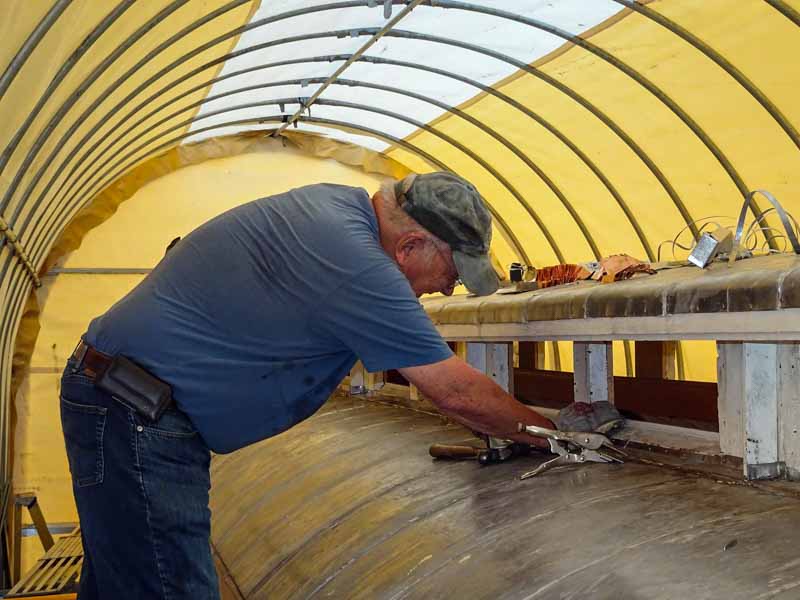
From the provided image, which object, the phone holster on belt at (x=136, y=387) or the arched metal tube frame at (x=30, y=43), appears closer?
the phone holster on belt at (x=136, y=387)

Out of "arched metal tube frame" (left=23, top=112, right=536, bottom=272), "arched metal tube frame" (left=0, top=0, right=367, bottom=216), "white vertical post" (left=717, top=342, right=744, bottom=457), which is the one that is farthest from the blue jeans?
"arched metal tube frame" (left=23, top=112, right=536, bottom=272)

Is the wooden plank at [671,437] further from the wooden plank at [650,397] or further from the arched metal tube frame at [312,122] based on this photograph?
the arched metal tube frame at [312,122]

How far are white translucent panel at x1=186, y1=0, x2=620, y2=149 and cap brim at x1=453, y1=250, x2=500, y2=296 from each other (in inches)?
268

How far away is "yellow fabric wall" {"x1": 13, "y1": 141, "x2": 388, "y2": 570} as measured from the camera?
13406 mm

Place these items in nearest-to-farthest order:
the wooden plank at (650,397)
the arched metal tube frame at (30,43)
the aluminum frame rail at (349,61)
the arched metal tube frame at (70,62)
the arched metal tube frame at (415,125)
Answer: the wooden plank at (650,397)
the arched metal tube frame at (30,43)
the arched metal tube frame at (70,62)
the aluminum frame rail at (349,61)
the arched metal tube frame at (415,125)

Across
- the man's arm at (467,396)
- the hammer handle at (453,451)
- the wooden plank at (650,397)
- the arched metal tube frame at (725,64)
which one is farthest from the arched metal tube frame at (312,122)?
the man's arm at (467,396)

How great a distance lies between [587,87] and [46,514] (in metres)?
9.28

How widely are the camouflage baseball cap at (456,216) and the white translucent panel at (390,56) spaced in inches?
268

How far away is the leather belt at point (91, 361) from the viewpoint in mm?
3055

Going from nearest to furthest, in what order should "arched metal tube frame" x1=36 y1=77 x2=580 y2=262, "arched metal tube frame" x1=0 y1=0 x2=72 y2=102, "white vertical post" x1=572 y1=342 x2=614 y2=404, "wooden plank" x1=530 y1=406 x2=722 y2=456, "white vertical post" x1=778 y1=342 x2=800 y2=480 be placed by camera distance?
"white vertical post" x1=778 y1=342 x2=800 y2=480 → "wooden plank" x1=530 y1=406 x2=722 y2=456 → "white vertical post" x1=572 y1=342 x2=614 y2=404 → "arched metal tube frame" x1=0 y1=0 x2=72 y2=102 → "arched metal tube frame" x1=36 y1=77 x2=580 y2=262

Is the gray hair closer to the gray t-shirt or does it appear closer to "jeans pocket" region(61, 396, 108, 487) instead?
the gray t-shirt

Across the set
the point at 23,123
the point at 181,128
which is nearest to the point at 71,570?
the point at 23,123

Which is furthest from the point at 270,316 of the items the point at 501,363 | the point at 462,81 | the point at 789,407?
the point at 462,81

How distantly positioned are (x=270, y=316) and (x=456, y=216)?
27.1 inches
